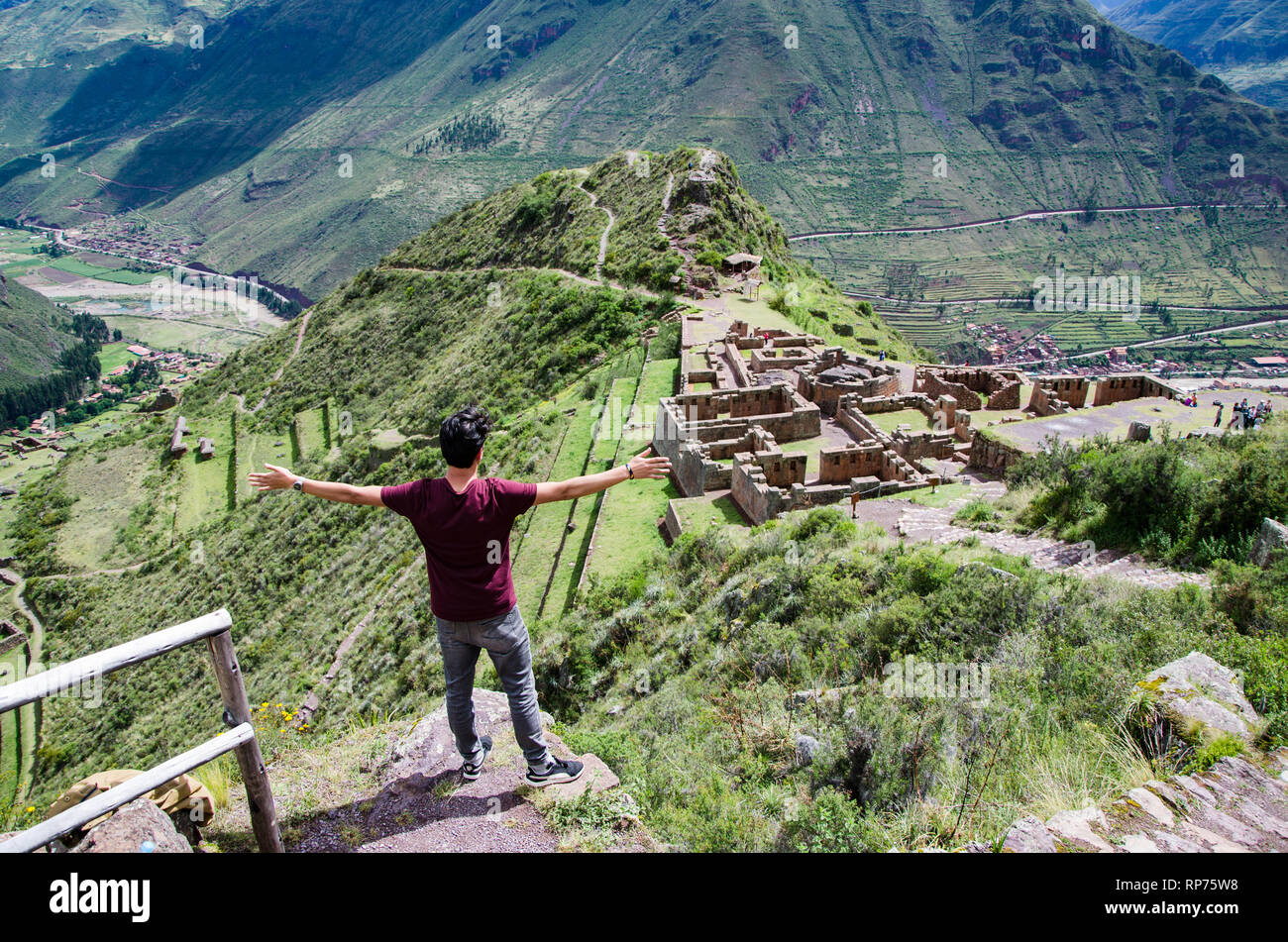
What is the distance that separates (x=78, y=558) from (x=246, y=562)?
70.8 feet

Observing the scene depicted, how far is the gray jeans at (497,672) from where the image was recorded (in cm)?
518

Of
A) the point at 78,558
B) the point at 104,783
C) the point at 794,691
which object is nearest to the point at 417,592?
the point at 794,691

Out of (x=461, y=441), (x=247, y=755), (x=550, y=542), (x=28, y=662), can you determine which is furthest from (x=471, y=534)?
(x=28, y=662)

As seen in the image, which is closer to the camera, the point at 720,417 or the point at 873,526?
the point at 873,526

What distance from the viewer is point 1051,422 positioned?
1989 cm

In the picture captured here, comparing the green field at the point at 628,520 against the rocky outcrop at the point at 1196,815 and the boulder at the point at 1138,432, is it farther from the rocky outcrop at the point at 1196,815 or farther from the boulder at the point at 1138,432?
the rocky outcrop at the point at 1196,815

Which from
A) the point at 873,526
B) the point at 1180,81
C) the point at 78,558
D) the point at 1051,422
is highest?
the point at 1180,81

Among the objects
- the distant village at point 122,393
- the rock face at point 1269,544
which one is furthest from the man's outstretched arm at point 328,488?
the distant village at point 122,393

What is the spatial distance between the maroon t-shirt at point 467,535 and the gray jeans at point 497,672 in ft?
0.41

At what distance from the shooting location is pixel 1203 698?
18.7 ft

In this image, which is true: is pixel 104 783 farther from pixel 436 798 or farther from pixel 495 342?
pixel 495 342

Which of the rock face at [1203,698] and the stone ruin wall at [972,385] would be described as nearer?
the rock face at [1203,698]
